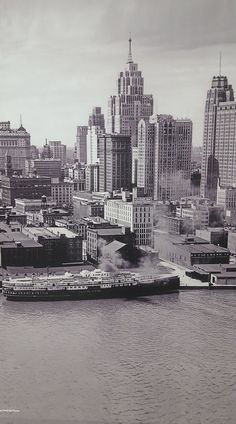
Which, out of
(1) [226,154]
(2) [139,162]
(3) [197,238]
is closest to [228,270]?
(3) [197,238]

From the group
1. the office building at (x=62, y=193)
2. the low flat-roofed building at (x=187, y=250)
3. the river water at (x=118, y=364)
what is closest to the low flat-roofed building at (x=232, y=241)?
the low flat-roofed building at (x=187, y=250)

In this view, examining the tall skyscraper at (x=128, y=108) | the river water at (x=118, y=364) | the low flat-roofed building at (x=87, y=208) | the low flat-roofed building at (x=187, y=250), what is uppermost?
the tall skyscraper at (x=128, y=108)

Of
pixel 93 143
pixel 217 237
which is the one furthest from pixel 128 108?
pixel 217 237

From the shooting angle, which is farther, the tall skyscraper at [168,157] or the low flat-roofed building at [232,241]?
the tall skyscraper at [168,157]

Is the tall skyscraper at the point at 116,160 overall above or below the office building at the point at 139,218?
above

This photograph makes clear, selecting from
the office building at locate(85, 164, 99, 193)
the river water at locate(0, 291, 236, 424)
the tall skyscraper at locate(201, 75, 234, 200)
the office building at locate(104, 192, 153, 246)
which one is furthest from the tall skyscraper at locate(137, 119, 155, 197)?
the river water at locate(0, 291, 236, 424)

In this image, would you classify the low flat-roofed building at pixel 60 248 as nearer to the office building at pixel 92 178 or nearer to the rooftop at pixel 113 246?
the rooftop at pixel 113 246

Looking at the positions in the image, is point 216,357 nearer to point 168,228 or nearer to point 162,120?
point 168,228

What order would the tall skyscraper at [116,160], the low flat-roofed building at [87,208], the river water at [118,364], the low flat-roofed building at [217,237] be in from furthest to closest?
the tall skyscraper at [116,160] → the low flat-roofed building at [87,208] → the low flat-roofed building at [217,237] → the river water at [118,364]
